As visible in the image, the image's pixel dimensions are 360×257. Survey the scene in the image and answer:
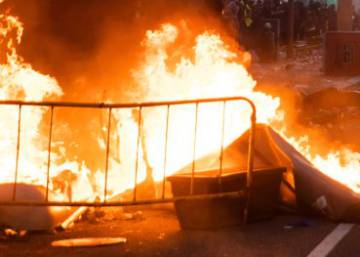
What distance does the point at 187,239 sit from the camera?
6.52m

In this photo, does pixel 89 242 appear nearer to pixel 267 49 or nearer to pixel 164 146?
pixel 164 146

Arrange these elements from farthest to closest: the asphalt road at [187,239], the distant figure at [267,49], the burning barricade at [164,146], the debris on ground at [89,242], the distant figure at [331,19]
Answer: the distant figure at [331,19]
the distant figure at [267,49]
the burning barricade at [164,146]
the debris on ground at [89,242]
the asphalt road at [187,239]

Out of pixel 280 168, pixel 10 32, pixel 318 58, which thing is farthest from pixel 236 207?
pixel 318 58

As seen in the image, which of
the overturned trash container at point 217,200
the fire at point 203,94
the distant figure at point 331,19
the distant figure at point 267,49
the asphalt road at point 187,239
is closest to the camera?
the asphalt road at point 187,239

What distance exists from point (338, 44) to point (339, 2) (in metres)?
4.41

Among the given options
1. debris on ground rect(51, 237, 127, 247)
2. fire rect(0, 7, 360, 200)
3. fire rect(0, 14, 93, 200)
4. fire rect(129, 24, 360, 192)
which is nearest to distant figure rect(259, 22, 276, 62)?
fire rect(129, 24, 360, 192)

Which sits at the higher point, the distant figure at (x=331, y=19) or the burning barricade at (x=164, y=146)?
the distant figure at (x=331, y=19)

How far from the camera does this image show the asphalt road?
6.14m

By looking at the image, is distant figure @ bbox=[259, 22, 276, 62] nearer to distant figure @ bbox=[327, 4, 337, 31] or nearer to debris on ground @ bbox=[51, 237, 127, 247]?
distant figure @ bbox=[327, 4, 337, 31]

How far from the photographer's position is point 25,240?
6.52m

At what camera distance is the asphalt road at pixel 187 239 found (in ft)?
20.2

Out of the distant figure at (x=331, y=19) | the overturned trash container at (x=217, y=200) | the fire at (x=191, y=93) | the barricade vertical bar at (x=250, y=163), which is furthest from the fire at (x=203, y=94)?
the distant figure at (x=331, y=19)

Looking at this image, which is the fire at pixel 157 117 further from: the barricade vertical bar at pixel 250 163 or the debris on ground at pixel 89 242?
the debris on ground at pixel 89 242

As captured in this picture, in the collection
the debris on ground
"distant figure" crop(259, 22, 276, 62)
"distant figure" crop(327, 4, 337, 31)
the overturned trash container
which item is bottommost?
the debris on ground
